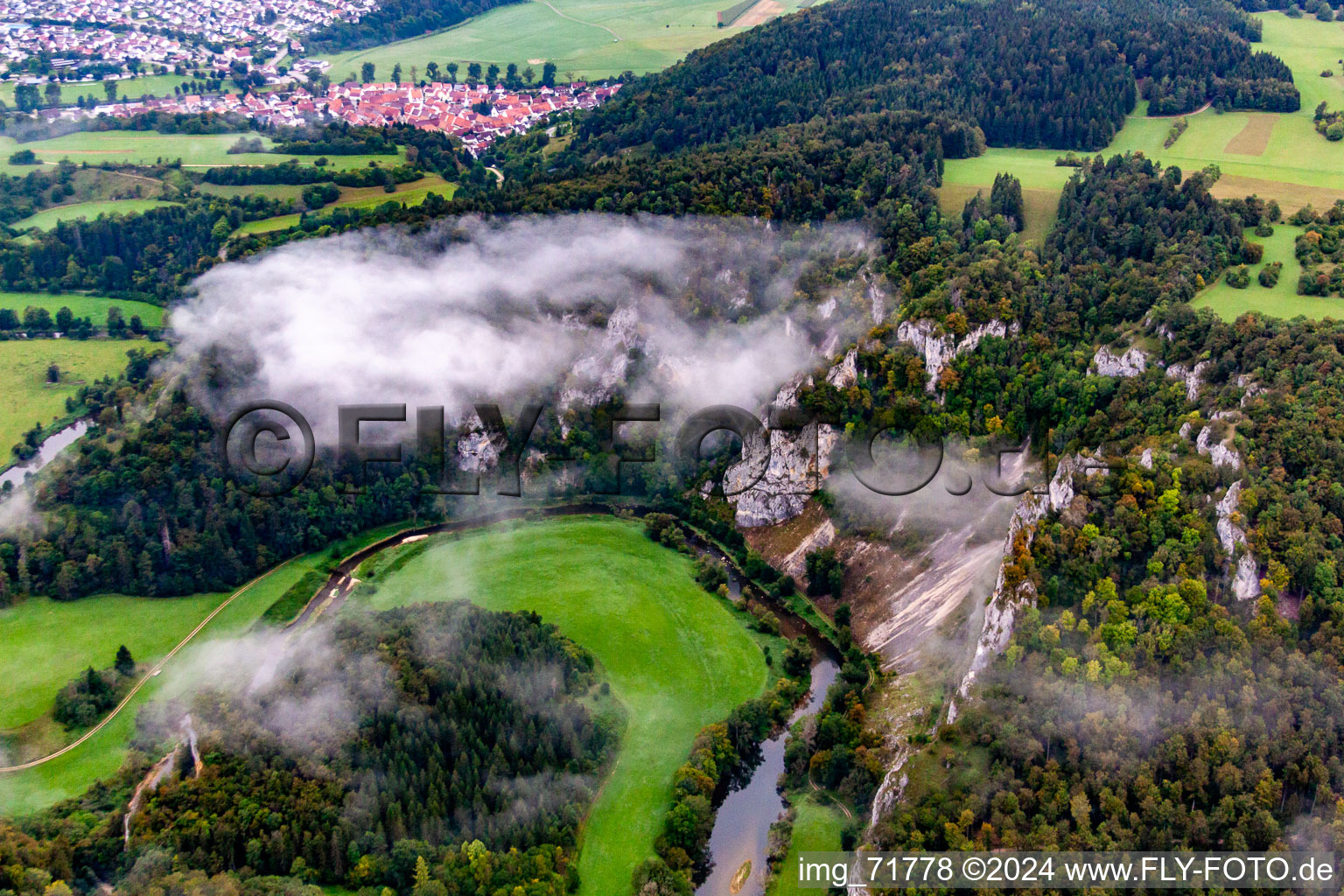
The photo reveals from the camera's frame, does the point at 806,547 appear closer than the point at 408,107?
Yes

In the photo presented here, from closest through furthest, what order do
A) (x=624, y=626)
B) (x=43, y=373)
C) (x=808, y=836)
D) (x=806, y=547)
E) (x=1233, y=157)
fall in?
(x=808, y=836) < (x=624, y=626) < (x=806, y=547) < (x=43, y=373) < (x=1233, y=157)

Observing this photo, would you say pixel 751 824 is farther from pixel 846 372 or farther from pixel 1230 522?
pixel 846 372

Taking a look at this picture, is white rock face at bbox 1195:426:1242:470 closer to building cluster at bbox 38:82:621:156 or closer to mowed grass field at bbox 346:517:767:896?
mowed grass field at bbox 346:517:767:896

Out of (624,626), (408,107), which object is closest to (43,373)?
(624,626)

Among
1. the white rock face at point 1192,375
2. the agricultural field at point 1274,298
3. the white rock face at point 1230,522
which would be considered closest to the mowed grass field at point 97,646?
the white rock face at point 1230,522

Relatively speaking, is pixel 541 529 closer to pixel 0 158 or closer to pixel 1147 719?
pixel 1147 719

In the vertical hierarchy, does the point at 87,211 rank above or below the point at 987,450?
above

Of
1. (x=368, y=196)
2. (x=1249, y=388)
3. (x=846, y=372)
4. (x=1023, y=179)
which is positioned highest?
(x=1023, y=179)
